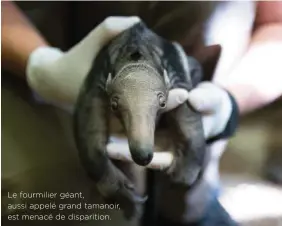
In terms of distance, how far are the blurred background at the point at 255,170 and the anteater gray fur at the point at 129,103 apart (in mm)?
38

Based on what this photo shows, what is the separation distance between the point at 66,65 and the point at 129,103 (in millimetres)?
100

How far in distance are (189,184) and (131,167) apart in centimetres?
6

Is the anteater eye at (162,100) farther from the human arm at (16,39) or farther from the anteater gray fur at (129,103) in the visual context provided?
the human arm at (16,39)

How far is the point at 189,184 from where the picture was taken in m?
0.52

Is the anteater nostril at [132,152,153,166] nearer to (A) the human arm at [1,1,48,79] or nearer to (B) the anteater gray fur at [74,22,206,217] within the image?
(B) the anteater gray fur at [74,22,206,217]

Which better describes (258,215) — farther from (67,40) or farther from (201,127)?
(67,40)

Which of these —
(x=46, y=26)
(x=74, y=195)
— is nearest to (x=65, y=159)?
(x=74, y=195)

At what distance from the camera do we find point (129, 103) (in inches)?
18.7

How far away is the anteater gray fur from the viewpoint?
1.60 feet

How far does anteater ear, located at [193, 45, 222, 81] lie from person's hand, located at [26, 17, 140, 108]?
0.24ft

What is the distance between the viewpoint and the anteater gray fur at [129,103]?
487 millimetres

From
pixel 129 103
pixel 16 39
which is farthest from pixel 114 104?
pixel 16 39

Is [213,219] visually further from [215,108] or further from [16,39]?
[16,39]

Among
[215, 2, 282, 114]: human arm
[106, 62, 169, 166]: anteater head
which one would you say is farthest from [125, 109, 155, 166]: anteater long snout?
[215, 2, 282, 114]: human arm
